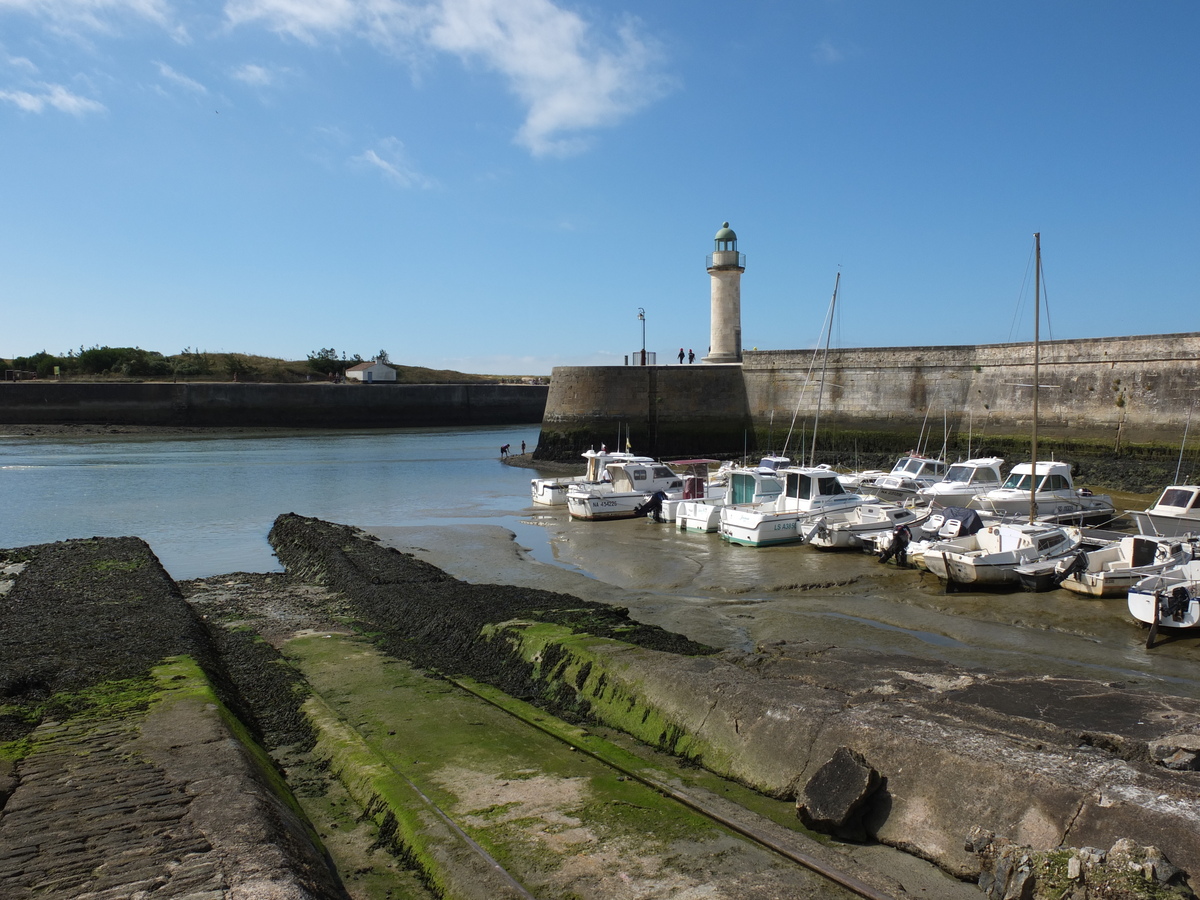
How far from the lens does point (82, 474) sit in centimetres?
3250

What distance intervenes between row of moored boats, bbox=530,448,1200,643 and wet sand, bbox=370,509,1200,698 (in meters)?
0.34

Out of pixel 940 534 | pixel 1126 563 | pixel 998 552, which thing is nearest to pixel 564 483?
pixel 940 534

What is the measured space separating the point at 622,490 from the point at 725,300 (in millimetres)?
19287

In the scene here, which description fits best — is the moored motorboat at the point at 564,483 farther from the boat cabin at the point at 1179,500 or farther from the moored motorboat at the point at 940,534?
the boat cabin at the point at 1179,500

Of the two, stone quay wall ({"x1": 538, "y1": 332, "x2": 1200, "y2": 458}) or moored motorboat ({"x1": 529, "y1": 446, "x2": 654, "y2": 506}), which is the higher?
stone quay wall ({"x1": 538, "y1": 332, "x2": 1200, "y2": 458})

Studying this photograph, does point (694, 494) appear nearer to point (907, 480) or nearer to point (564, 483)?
point (564, 483)

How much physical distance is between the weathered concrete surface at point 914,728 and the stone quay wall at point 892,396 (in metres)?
23.1

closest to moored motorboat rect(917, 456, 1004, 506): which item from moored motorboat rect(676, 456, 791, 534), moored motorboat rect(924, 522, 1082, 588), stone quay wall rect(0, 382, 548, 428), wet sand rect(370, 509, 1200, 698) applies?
moored motorboat rect(676, 456, 791, 534)

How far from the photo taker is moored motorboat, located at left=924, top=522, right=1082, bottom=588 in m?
13.4

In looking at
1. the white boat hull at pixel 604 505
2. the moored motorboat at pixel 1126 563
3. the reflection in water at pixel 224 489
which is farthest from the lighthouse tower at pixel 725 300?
the moored motorboat at pixel 1126 563

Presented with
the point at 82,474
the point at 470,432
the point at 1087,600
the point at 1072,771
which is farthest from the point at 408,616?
the point at 470,432

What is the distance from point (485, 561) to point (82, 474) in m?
22.8

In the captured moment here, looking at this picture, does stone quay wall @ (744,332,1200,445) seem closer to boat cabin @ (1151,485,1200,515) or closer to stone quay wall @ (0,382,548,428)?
boat cabin @ (1151,485,1200,515)

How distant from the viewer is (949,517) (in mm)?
15891
